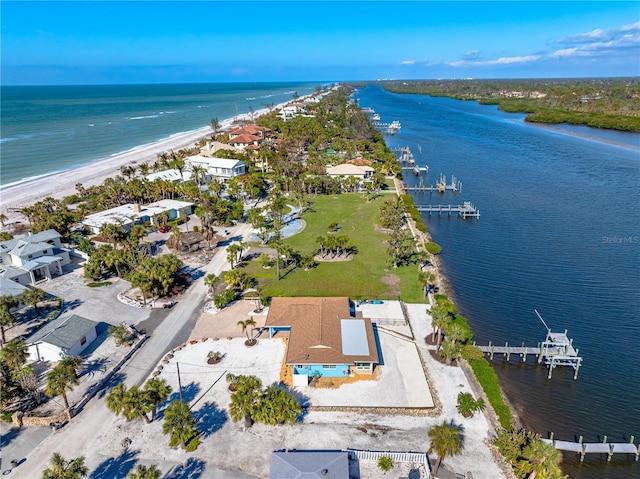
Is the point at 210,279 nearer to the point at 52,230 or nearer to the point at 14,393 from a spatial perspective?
the point at 14,393

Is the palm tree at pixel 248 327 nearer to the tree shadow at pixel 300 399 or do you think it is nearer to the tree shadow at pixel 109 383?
the tree shadow at pixel 300 399

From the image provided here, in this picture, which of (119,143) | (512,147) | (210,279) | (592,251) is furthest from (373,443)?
(119,143)

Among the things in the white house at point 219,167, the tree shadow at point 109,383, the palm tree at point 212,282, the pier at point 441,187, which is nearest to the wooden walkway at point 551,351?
the palm tree at point 212,282

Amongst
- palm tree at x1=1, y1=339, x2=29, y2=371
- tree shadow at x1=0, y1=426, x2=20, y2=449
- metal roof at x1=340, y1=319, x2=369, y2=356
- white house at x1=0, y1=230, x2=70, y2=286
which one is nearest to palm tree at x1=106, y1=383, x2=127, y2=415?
tree shadow at x1=0, y1=426, x2=20, y2=449

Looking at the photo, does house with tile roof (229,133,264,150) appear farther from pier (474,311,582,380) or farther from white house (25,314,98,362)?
pier (474,311,582,380)

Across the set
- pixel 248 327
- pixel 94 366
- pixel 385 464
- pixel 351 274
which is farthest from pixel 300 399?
pixel 351 274

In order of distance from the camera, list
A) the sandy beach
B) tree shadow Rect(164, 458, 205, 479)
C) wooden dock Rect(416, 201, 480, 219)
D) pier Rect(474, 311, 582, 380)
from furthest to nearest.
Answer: the sandy beach < wooden dock Rect(416, 201, 480, 219) < pier Rect(474, 311, 582, 380) < tree shadow Rect(164, 458, 205, 479)
